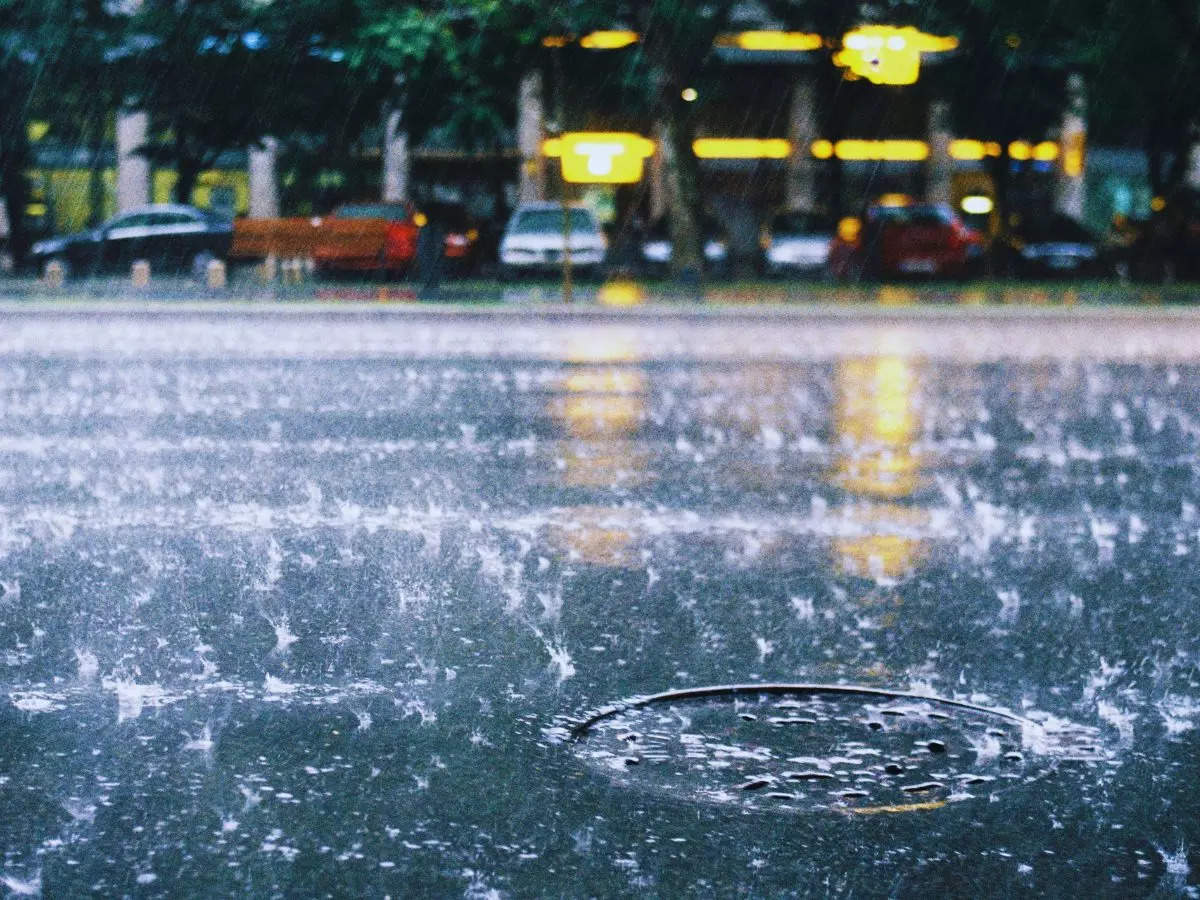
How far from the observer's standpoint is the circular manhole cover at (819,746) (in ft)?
15.3

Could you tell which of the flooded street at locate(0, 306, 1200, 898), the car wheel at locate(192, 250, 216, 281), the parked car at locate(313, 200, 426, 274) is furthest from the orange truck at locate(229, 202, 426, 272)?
the flooded street at locate(0, 306, 1200, 898)

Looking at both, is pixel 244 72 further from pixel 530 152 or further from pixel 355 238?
pixel 530 152

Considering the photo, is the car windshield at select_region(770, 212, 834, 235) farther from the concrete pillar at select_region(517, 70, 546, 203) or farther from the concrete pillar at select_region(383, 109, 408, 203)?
the concrete pillar at select_region(383, 109, 408, 203)

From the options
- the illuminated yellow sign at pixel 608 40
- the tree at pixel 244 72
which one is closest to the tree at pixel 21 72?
the tree at pixel 244 72

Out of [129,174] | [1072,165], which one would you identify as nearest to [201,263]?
[129,174]

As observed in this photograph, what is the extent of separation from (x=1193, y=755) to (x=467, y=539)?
3.82 meters

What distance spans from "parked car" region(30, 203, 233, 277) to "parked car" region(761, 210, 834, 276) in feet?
35.7

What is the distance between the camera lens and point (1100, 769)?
15.9 feet

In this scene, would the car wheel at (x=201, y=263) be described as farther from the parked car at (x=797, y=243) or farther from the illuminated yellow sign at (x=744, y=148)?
the illuminated yellow sign at (x=744, y=148)

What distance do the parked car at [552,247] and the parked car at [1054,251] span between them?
30.4 feet

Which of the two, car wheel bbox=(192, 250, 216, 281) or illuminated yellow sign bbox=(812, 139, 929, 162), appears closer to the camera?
car wheel bbox=(192, 250, 216, 281)

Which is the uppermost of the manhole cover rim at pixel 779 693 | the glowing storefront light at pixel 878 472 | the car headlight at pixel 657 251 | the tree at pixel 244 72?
the tree at pixel 244 72

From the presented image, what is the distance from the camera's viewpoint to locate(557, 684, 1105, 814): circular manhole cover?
4.66 metres

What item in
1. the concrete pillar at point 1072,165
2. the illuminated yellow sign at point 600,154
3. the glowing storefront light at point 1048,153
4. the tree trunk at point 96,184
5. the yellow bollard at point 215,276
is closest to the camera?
the yellow bollard at point 215,276
